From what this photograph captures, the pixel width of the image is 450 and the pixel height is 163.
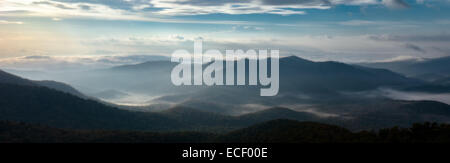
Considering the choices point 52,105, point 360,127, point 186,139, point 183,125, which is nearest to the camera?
point 186,139

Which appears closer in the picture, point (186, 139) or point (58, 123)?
point (186, 139)

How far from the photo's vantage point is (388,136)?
46375mm

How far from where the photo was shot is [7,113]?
100438 millimetres

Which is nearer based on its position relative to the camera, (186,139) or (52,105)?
(186,139)

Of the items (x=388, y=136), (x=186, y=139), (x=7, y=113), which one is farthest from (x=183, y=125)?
(x=388, y=136)

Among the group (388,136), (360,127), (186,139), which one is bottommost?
(360,127)
